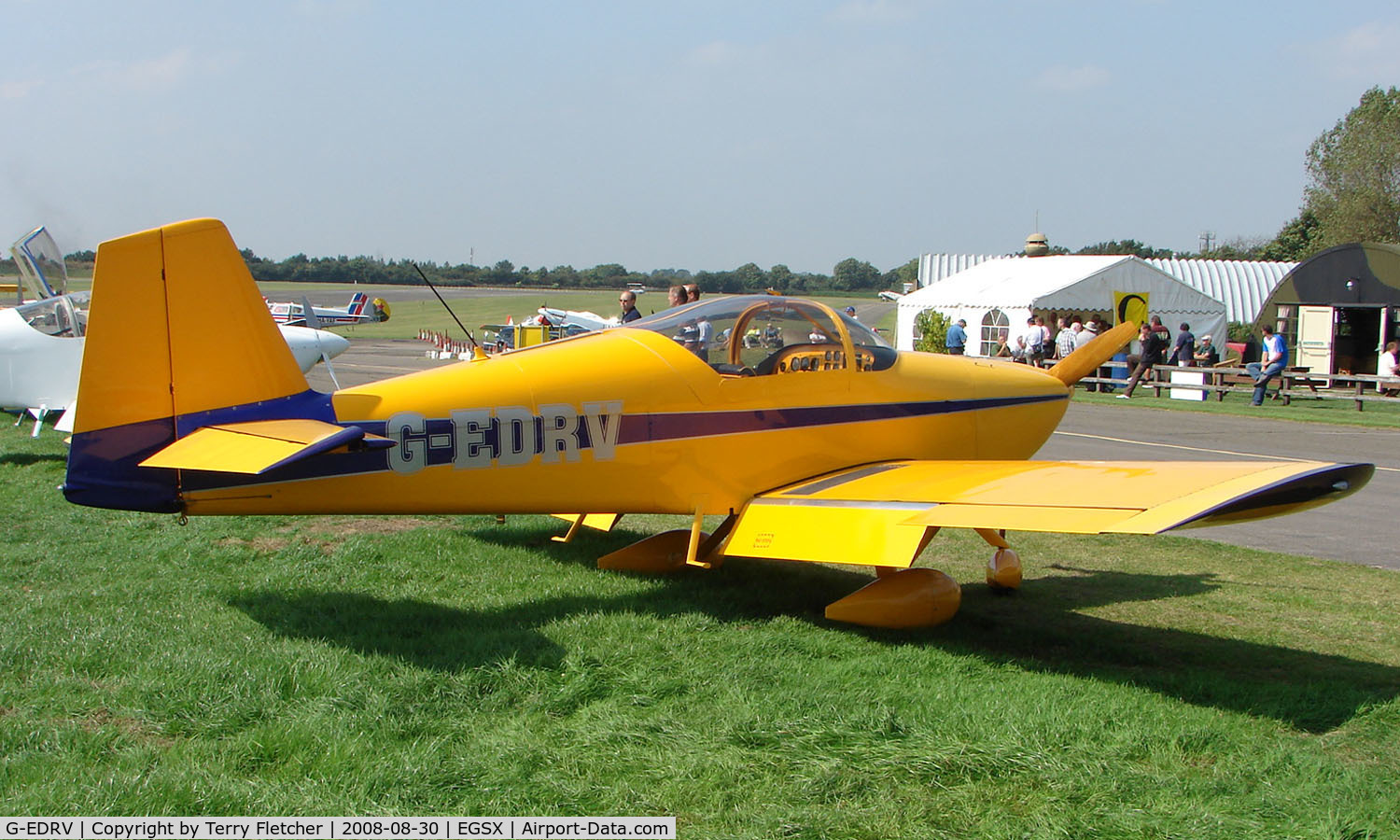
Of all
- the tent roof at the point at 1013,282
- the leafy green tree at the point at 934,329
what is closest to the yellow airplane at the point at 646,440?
the tent roof at the point at 1013,282

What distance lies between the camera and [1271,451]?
43.4ft

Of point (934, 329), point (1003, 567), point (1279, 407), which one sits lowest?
point (1003, 567)

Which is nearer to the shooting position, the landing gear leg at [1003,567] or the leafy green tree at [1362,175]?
the landing gear leg at [1003,567]

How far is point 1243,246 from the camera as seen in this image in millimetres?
83812

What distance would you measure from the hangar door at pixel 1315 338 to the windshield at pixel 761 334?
968 inches

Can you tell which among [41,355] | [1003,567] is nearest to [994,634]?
[1003,567]

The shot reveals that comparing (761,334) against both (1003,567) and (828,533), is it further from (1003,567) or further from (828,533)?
(1003,567)

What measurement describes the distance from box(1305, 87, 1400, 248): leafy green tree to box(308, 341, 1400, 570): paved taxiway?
35849 mm

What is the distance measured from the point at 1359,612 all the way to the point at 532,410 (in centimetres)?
494

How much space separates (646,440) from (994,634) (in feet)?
7.27

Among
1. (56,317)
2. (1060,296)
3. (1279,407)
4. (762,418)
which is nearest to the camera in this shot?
(762,418)

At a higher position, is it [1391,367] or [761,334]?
[761,334]

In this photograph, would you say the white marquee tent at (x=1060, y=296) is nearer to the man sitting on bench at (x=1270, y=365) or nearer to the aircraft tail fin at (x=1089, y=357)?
the man sitting on bench at (x=1270, y=365)

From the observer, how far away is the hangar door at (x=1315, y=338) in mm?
26484
